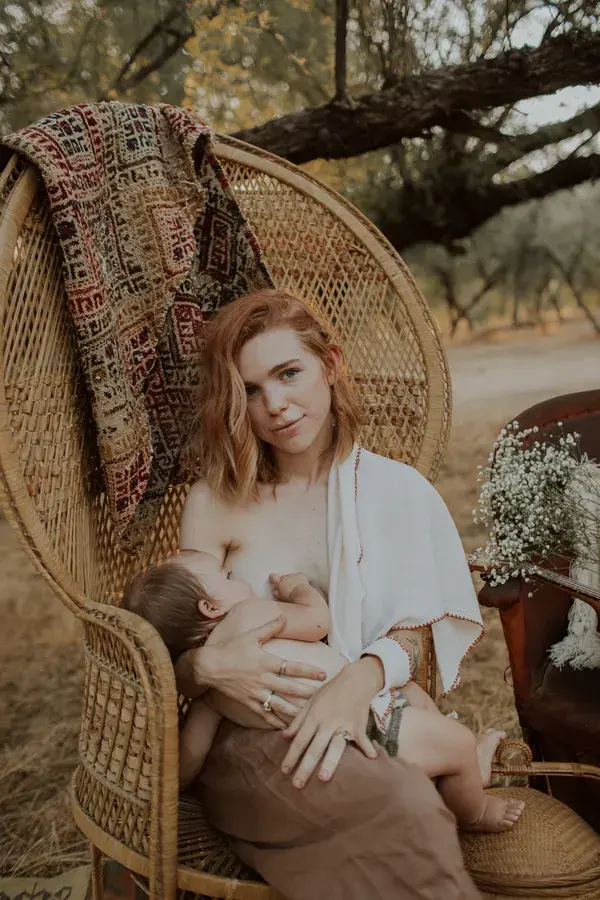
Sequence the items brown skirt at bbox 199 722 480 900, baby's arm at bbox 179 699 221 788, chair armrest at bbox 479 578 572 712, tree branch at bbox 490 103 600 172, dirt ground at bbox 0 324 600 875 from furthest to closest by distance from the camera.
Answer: tree branch at bbox 490 103 600 172
dirt ground at bbox 0 324 600 875
chair armrest at bbox 479 578 572 712
baby's arm at bbox 179 699 221 788
brown skirt at bbox 199 722 480 900

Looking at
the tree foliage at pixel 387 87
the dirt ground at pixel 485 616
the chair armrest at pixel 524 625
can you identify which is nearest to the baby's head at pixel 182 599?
the chair armrest at pixel 524 625

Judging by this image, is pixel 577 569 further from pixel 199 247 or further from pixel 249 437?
pixel 199 247

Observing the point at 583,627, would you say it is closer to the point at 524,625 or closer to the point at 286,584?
the point at 524,625

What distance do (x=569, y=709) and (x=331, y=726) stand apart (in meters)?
0.74

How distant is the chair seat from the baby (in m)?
0.29

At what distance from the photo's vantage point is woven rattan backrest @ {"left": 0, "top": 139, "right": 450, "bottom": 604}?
1516 millimetres

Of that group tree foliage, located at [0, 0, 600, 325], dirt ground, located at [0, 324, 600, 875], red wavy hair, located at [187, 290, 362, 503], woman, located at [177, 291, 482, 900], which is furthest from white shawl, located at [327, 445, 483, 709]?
tree foliage, located at [0, 0, 600, 325]

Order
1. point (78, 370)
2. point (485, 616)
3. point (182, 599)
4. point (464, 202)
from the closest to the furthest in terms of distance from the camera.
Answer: point (182, 599) < point (78, 370) < point (464, 202) < point (485, 616)

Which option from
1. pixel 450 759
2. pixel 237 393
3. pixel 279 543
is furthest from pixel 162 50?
pixel 450 759

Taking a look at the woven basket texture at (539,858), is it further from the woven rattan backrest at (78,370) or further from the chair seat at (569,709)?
the woven rattan backrest at (78,370)

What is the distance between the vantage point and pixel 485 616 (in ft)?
11.3

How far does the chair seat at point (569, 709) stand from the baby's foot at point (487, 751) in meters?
0.18

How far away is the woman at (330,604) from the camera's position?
4.06ft

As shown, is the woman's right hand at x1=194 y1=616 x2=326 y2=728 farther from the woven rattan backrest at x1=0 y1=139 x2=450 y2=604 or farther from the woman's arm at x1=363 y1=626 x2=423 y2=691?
the woven rattan backrest at x1=0 y1=139 x2=450 y2=604
